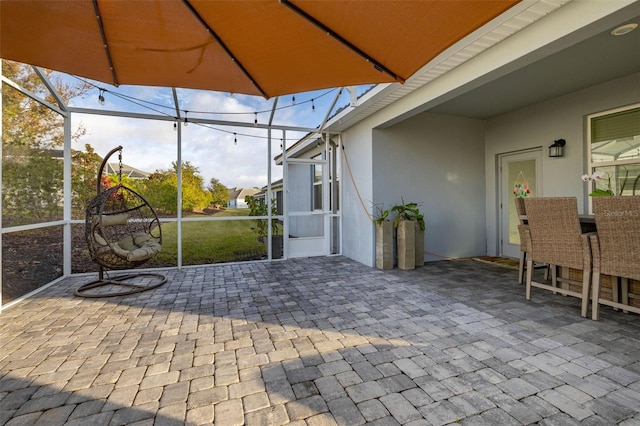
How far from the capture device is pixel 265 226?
20.1 feet

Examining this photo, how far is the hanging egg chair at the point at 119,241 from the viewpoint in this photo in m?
3.88

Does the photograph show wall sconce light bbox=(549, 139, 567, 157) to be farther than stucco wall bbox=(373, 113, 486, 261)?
No

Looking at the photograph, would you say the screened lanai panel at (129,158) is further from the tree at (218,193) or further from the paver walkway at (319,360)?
the paver walkway at (319,360)

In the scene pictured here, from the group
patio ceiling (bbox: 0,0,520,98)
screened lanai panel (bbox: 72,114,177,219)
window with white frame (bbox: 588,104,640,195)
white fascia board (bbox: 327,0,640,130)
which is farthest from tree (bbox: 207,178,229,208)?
window with white frame (bbox: 588,104,640,195)

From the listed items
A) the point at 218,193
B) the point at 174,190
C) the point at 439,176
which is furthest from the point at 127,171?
the point at 439,176

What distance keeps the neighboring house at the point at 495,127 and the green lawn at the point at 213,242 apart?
2.02 metres

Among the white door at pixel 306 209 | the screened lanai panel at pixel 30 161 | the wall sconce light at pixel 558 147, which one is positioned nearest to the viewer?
the screened lanai panel at pixel 30 161

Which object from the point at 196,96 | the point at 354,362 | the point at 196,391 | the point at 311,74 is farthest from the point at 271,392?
the point at 196,96

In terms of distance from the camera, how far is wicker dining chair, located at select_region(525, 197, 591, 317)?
117 inches

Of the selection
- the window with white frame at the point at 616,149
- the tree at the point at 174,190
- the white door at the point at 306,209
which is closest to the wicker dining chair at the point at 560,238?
the window with white frame at the point at 616,149

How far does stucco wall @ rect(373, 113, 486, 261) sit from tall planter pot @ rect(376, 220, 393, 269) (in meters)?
0.52

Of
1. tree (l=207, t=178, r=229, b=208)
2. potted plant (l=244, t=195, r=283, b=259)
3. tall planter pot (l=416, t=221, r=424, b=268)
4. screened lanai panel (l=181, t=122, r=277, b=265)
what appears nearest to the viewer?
tall planter pot (l=416, t=221, r=424, b=268)

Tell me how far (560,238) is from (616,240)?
1.55 feet

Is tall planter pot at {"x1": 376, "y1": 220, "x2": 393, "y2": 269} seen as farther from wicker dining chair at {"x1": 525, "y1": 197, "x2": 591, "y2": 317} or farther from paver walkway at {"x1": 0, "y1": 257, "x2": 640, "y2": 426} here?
wicker dining chair at {"x1": 525, "y1": 197, "x2": 591, "y2": 317}
